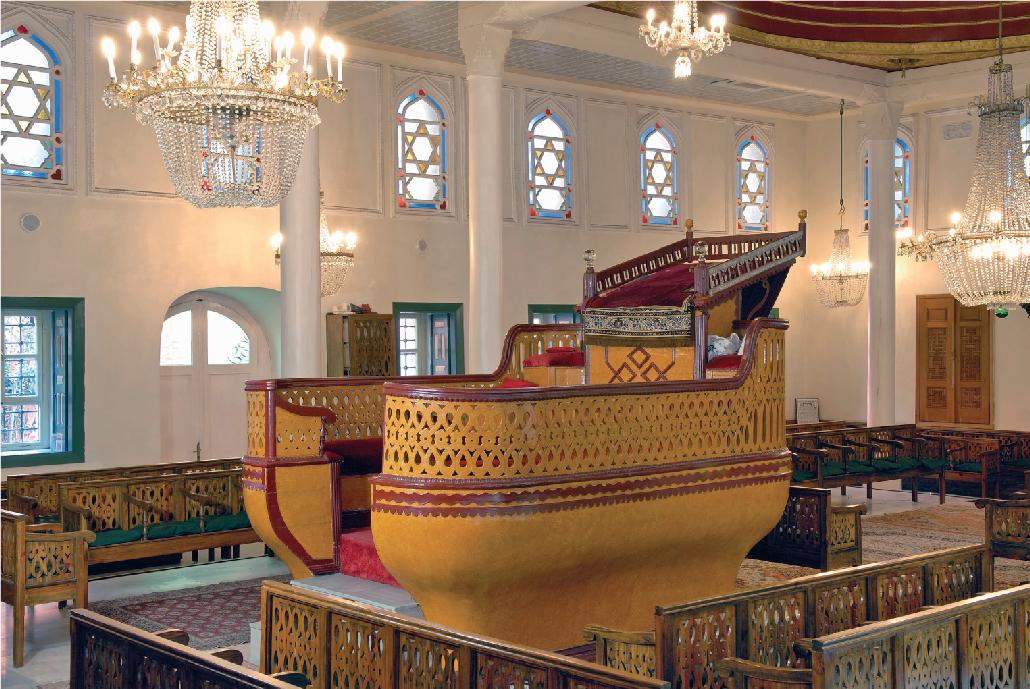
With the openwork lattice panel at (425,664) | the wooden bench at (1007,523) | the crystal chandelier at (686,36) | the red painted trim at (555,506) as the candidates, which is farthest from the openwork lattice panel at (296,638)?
the wooden bench at (1007,523)

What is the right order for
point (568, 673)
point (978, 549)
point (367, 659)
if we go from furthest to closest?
point (978, 549), point (367, 659), point (568, 673)

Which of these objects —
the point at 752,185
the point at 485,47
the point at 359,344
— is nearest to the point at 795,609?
the point at 485,47

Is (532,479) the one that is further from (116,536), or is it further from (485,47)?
(485,47)

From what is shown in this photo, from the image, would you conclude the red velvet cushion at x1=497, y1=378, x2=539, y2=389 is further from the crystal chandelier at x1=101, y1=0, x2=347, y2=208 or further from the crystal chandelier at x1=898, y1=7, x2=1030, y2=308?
Result: the crystal chandelier at x1=898, y1=7, x2=1030, y2=308

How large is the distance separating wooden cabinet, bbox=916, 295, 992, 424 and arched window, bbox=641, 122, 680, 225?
3559mm

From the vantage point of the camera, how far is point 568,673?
10.8ft

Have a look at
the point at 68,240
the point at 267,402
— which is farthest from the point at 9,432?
the point at 267,402

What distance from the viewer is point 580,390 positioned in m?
5.77

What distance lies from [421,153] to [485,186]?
10.0 ft

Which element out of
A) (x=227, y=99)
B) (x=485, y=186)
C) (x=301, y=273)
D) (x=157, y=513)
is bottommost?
(x=157, y=513)

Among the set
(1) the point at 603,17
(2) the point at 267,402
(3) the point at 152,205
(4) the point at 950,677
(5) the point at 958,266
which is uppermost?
(1) the point at 603,17

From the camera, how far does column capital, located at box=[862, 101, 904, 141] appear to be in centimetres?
1433

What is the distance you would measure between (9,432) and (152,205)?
8.01 ft

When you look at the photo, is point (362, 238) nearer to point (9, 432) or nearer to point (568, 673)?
point (9, 432)
